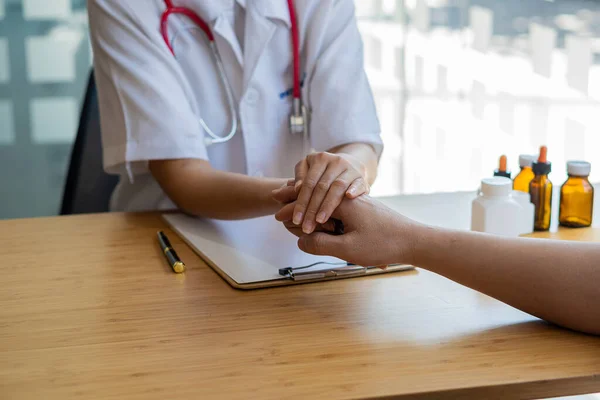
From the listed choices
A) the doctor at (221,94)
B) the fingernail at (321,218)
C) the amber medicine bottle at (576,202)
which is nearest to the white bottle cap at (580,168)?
the amber medicine bottle at (576,202)

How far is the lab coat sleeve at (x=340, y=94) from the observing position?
4.84ft

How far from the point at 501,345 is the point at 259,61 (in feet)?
3.03

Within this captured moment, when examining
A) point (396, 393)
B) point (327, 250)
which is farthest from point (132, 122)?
point (396, 393)

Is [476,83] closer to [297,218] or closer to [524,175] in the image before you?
[524,175]

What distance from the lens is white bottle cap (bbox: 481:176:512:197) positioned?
1104mm

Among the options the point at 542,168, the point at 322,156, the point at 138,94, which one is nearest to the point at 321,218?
the point at 322,156

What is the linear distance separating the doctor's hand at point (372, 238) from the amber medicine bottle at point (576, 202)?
42cm

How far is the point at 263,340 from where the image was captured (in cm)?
78

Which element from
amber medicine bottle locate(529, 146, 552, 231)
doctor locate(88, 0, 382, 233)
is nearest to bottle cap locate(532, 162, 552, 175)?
amber medicine bottle locate(529, 146, 552, 231)

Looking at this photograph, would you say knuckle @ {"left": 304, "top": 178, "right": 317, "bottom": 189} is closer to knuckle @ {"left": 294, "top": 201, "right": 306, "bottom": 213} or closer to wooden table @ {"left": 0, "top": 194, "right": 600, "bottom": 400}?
knuckle @ {"left": 294, "top": 201, "right": 306, "bottom": 213}

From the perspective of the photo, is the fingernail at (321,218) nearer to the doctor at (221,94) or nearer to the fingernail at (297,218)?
the fingernail at (297,218)

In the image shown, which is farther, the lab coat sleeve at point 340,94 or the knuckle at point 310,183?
the lab coat sleeve at point 340,94

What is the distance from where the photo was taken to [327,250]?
0.96m

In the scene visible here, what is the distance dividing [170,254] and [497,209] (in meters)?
0.51
